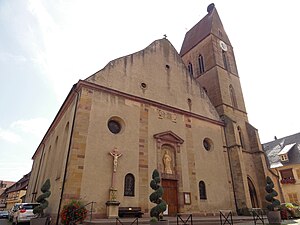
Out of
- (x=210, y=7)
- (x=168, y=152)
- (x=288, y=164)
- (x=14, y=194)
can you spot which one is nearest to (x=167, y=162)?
(x=168, y=152)

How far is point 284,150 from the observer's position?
25.5 m

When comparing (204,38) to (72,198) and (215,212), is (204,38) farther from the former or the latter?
(72,198)

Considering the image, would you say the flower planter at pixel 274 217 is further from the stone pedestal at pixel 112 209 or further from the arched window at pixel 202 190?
the stone pedestal at pixel 112 209

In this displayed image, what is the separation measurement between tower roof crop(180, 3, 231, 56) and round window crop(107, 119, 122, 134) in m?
17.0

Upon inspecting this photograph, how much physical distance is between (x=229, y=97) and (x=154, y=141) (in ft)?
35.4

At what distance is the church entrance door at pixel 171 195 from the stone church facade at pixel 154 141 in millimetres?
60

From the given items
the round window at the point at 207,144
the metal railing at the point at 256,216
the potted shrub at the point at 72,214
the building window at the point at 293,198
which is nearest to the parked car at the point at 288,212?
the metal railing at the point at 256,216

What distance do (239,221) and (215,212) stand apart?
255cm

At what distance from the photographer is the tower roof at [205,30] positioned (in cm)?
2561

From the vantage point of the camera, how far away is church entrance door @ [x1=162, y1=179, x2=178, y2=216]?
13.5 meters

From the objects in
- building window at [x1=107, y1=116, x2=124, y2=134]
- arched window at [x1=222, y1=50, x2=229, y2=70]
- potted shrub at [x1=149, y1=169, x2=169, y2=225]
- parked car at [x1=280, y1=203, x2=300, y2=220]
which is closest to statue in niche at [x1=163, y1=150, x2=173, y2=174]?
building window at [x1=107, y1=116, x2=124, y2=134]

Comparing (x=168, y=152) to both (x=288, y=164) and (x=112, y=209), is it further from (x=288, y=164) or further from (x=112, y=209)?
(x=288, y=164)

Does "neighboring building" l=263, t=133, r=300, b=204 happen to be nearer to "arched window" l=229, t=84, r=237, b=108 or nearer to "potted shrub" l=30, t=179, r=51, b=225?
"arched window" l=229, t=84, r=237, b=108

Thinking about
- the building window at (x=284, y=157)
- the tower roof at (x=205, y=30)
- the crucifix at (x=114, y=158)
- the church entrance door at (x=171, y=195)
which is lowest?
the church entrance door at (x=171, y=195)
